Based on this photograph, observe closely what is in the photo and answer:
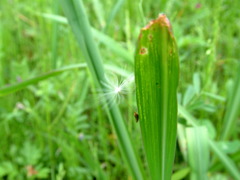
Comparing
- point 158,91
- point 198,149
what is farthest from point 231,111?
point 158,91

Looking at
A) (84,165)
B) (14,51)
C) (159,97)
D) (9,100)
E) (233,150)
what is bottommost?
(84,165)

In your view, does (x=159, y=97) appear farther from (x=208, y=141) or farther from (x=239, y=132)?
(x=239, y=132)

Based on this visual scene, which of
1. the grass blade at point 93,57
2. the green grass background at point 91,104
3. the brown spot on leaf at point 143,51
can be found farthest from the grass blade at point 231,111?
the brown spot on leaf at point 143,51

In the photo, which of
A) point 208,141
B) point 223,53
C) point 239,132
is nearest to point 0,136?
point 208,141

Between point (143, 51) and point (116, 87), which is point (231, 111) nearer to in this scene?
point (116, 87)

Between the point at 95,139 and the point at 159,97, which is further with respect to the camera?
the point at 95,139

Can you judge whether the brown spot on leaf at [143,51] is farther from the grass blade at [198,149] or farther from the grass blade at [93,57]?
the grass blade at [198,149]
